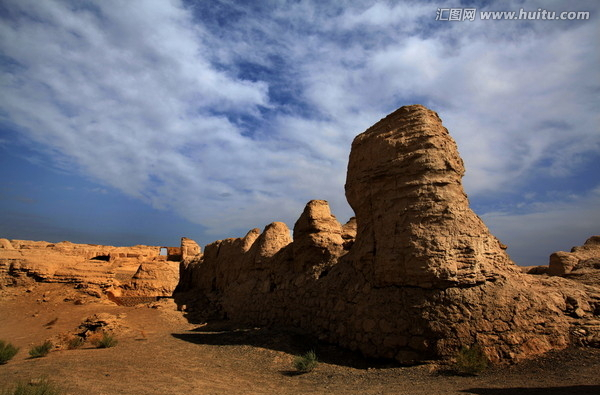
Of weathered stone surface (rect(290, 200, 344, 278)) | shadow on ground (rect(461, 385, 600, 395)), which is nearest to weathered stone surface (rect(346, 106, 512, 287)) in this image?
shadow on ground (rect(461, 385, 600, 395))

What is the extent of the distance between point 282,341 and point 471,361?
4948 mm

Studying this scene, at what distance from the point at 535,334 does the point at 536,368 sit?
804mm

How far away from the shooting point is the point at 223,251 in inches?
739

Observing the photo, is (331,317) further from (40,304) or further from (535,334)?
(40,304)

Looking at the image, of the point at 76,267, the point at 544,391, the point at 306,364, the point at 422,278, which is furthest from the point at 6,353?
the point at 544,391

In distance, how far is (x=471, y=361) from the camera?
621 centimetres

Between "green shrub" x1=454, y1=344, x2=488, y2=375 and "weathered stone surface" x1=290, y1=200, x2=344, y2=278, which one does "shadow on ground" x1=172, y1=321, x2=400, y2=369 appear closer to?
"green shrub" x1=454, y1=344, x2=488, y2=375

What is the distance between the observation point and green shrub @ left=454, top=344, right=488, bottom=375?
20.1 feet

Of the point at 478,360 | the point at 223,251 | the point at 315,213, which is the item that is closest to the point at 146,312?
the point at 223,251

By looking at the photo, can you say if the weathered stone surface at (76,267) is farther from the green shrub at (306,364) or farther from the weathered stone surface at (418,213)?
the weathered stone surface at (418,213)

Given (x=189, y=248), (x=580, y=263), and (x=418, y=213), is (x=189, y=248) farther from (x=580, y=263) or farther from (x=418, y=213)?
(x=580, y=263)

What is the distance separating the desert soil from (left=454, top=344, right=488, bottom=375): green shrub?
125 mm

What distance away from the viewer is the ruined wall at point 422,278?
6.74m

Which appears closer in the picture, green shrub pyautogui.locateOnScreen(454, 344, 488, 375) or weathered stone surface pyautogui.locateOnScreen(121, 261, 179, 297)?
green shrub pyautogui.locateOnScreen(454, 344, 488, 375)
